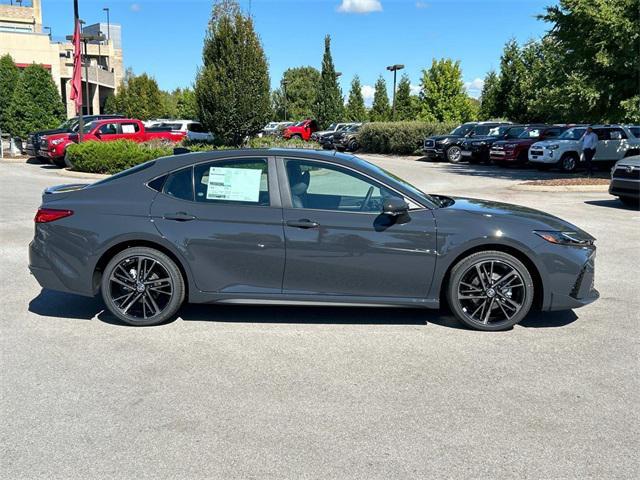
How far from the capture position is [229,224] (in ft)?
17.5

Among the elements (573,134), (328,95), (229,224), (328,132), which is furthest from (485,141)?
(229,224)

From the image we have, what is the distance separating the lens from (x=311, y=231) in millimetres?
5266

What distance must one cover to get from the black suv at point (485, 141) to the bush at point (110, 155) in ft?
45.7

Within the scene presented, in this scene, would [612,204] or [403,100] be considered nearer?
[612,204]

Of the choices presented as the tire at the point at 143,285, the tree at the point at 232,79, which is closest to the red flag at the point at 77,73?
the tree at the point at 232,79

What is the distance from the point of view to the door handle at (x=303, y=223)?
17.3 feet

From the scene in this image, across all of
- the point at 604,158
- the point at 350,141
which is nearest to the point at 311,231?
the point at 604,158

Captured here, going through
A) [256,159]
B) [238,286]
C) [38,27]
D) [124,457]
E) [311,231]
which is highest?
[38,27]

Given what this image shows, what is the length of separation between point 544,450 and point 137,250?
3.56 meters

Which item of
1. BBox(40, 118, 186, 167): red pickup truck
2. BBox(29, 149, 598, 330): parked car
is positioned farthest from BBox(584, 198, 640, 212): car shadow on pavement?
BBox(40, 118, 186, 167): red pickup truck

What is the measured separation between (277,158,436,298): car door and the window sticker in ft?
0.87

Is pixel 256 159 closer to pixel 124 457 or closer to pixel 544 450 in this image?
pixel 124 457

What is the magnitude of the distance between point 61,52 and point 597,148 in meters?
49.7

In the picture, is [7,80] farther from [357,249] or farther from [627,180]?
[357,249]
